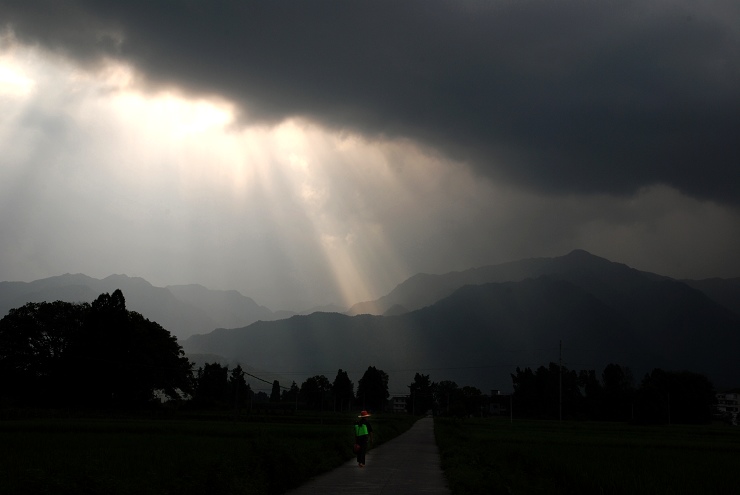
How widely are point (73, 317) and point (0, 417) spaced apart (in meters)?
35.2

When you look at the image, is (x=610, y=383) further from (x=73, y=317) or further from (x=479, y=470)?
(x=479, y=470)

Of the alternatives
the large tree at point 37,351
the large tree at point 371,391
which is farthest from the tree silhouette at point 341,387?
the large tree at point 37,351

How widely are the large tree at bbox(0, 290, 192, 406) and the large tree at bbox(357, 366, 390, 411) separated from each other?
4168 inches

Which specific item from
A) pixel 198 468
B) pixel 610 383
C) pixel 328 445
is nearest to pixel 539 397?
pixel 610 383

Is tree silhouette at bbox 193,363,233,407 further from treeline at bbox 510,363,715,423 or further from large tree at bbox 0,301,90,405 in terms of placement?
treeline at bbox 510,363,715,423

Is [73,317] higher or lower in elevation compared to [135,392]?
higher

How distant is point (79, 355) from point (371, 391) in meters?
119

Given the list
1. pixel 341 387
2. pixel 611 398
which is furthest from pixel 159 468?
pixel 341 387

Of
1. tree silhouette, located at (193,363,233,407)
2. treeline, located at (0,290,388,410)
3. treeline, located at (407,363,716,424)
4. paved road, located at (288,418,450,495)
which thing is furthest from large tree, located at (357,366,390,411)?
paved road, located at (288,418,450,495)

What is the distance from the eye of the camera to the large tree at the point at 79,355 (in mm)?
78812

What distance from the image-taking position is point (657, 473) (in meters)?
21.8

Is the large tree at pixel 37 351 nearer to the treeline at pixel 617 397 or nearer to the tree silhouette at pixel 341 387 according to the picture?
the treeline at pixel 617 397

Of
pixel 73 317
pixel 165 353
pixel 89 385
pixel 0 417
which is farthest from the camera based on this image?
pixel 165 353

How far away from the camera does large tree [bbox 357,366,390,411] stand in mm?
189750
